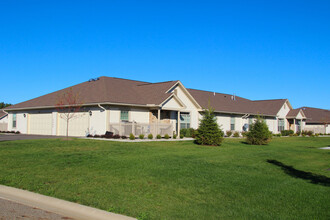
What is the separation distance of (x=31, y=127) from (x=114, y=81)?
10.5m

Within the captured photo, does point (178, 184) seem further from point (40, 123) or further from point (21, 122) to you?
point (21, 122)

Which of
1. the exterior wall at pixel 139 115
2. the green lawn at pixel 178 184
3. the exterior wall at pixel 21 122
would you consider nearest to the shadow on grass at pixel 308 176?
the green lawn at pixel 178 184

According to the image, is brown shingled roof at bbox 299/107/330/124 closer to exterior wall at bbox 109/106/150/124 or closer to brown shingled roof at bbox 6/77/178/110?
brown shingled roof at bbox 6/77/178/110

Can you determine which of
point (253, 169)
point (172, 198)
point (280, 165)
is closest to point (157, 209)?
point (172, 198)

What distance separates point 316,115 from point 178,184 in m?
56.8

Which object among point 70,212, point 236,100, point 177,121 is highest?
point 236,100

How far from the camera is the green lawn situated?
6.43m

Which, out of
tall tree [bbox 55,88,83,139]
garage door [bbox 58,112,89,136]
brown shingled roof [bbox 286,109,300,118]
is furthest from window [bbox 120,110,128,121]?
brown shingled roof [bbox 286,109,300,118]

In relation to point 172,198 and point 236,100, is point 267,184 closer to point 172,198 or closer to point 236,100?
point 172,198

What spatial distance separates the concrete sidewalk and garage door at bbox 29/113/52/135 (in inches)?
910

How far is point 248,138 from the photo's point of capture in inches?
939

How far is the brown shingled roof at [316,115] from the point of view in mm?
53750

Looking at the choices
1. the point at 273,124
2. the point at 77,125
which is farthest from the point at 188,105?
the point at 273,124

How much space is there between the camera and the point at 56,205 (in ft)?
22.0
